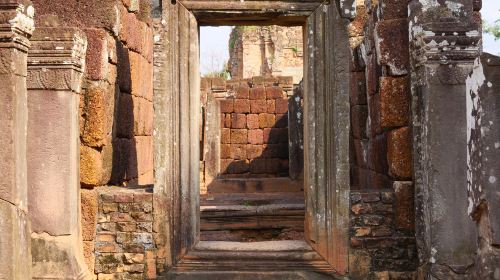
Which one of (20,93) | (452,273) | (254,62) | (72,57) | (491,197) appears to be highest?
(254,62)

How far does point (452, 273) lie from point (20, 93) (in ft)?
12.0

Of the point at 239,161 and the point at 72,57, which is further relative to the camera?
the point at 239,161

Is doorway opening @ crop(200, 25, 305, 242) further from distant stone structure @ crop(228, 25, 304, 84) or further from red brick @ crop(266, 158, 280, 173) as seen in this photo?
distant stone structure @ crop(228, 25, 304, 84)

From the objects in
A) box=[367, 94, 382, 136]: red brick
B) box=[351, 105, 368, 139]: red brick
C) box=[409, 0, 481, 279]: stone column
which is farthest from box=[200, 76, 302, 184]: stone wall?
box=[409, 0, 481, 279]: stone column

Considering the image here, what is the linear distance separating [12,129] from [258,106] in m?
9.34

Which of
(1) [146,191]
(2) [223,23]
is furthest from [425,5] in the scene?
(1) [146,191]

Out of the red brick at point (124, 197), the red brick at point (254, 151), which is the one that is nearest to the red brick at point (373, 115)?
the red brick at point (124, 197)

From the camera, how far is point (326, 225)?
5.32 metres

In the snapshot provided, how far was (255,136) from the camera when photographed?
12.9m

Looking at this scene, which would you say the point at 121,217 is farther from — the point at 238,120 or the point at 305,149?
the point at 238,120

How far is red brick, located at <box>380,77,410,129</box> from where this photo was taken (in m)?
5.38

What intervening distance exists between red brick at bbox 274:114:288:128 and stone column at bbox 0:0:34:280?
30.5 feet

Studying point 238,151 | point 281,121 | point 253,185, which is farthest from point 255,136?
point 253,185

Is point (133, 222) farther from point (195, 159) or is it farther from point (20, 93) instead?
point (20, 93)
